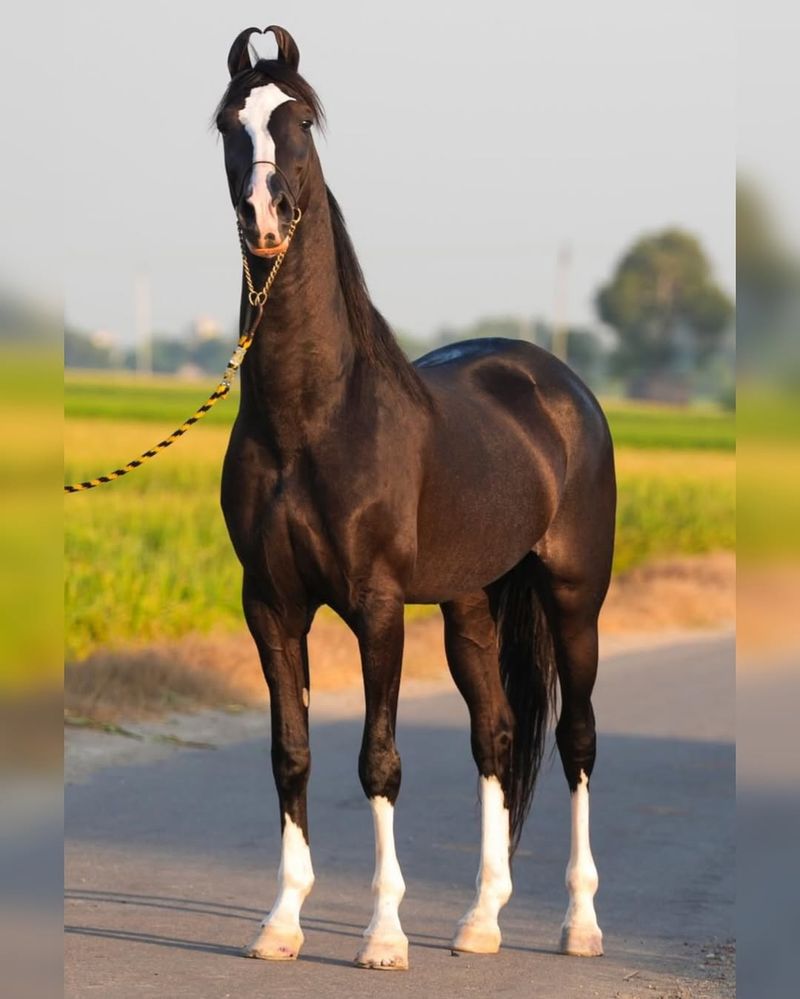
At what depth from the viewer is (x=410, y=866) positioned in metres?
6.64

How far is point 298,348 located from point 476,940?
1.90 m

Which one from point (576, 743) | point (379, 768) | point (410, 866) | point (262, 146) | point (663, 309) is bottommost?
point (410, 866)

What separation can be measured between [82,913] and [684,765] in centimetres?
384

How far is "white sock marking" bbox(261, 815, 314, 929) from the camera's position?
16.7ft

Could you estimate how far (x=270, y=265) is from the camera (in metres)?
4.84

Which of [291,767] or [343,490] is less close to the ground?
[343,490]

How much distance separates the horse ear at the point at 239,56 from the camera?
4875 millimetres

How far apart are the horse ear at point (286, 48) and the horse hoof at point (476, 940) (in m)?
2.61

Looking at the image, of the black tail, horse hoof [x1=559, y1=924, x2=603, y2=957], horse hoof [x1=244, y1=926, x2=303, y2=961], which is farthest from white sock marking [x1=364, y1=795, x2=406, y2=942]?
the black tail

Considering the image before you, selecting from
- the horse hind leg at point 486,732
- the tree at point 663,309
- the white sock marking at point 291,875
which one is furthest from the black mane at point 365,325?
the tree at point 663,309

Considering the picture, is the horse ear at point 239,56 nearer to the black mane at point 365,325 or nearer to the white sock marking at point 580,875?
the black mane at point 365,325

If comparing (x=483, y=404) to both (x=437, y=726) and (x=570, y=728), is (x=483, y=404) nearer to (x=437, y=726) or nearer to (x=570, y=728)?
(x=570, y=728)

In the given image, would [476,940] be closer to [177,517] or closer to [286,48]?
[286,48]

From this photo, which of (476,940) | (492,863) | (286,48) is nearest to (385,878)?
(476,940)
